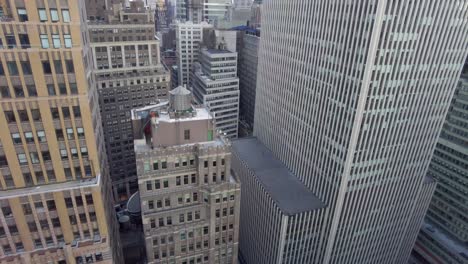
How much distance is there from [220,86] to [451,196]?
388 ft

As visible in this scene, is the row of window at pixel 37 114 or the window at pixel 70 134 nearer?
the row of window at pixel 37 114

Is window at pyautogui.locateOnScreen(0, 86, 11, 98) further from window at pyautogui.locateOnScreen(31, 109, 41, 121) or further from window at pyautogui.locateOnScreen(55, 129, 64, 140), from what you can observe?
window at pyautogui.locateOnScreen(55, 129, 64, 140)

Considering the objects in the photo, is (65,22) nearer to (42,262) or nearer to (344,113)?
(42,262)

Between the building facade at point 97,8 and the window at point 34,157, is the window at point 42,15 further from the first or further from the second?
the building facade at point 97,8

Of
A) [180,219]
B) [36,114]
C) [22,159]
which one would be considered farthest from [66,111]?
[180,219]

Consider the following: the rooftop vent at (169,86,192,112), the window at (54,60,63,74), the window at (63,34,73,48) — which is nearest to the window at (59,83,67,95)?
the window at (54,60,63,74)

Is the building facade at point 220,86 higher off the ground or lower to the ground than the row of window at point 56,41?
lower

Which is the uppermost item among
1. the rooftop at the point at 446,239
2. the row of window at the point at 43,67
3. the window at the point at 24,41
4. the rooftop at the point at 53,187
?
the window at the point at 24,41

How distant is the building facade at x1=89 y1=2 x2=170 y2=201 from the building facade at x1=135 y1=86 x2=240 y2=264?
68.0 m

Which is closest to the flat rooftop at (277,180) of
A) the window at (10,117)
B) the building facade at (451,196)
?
the building facade at (451,196)

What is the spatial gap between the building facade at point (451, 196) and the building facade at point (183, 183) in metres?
88.7

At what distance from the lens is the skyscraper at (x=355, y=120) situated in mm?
66625

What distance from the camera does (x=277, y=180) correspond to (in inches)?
3812

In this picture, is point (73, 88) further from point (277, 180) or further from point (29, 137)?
point (277, 180)
